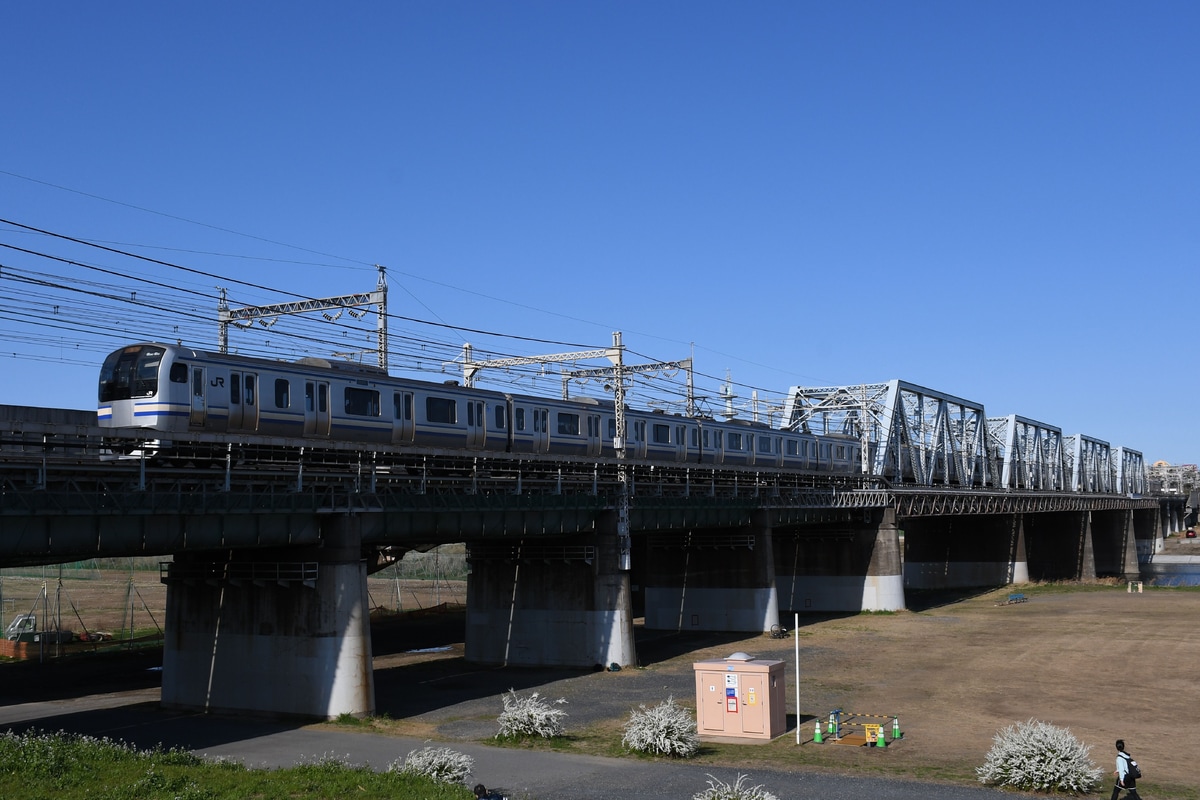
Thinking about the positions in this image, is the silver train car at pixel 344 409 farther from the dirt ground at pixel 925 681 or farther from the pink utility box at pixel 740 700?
the pink utility box at pixel 740 700

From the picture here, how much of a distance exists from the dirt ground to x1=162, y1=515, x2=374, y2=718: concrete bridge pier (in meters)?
2.43

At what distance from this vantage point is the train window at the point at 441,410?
41.9 meters

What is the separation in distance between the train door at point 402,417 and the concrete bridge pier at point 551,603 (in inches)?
341

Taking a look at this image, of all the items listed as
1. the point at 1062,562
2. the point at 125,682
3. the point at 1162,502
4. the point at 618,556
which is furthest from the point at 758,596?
the point at 1162,502

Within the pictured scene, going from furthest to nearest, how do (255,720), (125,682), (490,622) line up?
(490,622), (125,682), (255,720)

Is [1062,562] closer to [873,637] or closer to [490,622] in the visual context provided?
[873,637]

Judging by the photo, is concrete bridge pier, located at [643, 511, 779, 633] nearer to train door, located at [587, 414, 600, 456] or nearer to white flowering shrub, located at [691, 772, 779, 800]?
train door, located at [587, 414, 600, 456]

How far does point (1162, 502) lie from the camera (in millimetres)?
189000

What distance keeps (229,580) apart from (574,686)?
13351 mm

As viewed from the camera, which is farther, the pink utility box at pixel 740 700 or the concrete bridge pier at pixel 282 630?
the concrete bridge pier at pixel 282 630

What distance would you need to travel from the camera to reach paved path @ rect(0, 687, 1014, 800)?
75.9ft

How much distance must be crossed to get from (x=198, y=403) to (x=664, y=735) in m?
17.0

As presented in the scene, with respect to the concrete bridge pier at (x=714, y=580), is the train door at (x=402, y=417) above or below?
above

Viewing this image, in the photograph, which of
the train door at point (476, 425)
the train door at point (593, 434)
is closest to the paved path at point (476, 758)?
the train door at point (476, 425)
